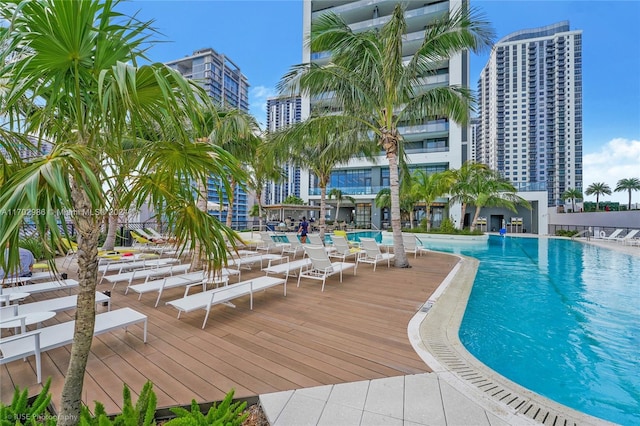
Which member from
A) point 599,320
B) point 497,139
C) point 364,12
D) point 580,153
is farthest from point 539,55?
point 599,320

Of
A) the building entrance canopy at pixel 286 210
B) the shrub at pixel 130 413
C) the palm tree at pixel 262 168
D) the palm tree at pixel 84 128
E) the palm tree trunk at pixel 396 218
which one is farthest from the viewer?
the building entrance canopy at pixel 286 210

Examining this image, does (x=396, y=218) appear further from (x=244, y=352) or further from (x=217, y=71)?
(x=217, y=71)

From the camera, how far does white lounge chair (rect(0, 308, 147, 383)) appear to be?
261 cm

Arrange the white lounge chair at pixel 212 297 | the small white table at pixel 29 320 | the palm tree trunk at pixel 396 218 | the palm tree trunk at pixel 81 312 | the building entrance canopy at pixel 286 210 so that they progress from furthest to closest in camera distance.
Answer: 1. the building entrance canopy at pixel 286 210
2. the palm tree trunk at pixel 396 218
3. the white lounge chair at pixel 212 297
4. the small white table at pixel 29 320
5. the palm tree trunk at pixel 81 312

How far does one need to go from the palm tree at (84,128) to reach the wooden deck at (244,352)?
3.90ft

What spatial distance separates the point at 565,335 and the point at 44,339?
23.6 feet

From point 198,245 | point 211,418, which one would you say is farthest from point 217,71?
point 211,418

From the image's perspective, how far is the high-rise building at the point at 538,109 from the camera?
60.8 meters

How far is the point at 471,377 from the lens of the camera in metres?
Result: 2.80

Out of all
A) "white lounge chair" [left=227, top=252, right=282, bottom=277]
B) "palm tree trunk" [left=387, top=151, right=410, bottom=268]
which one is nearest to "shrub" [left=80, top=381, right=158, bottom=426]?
"white lounge chair" [left=227, top=252, right=282, bottom=277]

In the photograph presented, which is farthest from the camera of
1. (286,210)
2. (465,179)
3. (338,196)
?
(286,210)

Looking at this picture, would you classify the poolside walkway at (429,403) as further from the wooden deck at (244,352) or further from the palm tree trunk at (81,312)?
the palm tree trunk at (81,312)

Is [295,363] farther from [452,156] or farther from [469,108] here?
[452,156]

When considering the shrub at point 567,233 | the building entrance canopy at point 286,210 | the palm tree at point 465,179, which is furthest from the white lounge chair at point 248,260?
the shrub at point 567,233
